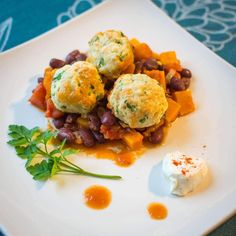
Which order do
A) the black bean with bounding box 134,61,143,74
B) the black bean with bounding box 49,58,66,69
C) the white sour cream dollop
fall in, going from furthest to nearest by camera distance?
1. the black bean with bounding box 49,58,66,69
2. the black bean with bounding box 134,61,143,74
3. the white sour cream dollop

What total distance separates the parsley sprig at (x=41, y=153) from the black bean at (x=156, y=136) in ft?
1.18

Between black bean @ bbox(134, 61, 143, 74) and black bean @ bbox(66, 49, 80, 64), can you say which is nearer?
black bean @ bbox(134, 61, 143, 74)

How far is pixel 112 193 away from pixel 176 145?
22.5 inches

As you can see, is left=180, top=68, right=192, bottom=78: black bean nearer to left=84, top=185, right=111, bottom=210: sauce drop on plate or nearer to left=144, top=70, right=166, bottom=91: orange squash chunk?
left=144, top=70, right=166, bottom=91: orange squash chunk

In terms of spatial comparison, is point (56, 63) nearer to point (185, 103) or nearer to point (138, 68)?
point (138, 68)

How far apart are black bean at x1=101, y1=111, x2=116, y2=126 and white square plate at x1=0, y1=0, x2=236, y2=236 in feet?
0.84

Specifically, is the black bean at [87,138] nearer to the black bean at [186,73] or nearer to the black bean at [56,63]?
the black bean at [56,63]

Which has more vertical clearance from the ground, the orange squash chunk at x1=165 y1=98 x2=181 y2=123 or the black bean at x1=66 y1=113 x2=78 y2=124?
the black bean at x1=66 y1=113 x2=78 y2=124

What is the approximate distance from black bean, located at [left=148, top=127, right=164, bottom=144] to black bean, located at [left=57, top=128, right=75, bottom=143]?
1.70 ft

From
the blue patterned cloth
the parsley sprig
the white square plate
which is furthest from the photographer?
the blue patterned cloth

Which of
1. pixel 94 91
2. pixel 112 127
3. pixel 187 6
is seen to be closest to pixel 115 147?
pixel 112 127

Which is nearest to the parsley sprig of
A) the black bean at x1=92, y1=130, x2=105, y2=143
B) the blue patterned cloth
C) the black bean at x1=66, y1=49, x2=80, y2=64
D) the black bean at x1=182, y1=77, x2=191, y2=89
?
the black bean at x1=92, y1=130, x2=105, y2=143

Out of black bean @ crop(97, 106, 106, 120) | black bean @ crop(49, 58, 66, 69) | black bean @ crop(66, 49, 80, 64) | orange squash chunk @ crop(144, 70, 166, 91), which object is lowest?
orange squash chunk @ crop(144, 70, 166, 91)

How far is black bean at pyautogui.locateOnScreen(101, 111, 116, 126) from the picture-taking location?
3184 millimetres
